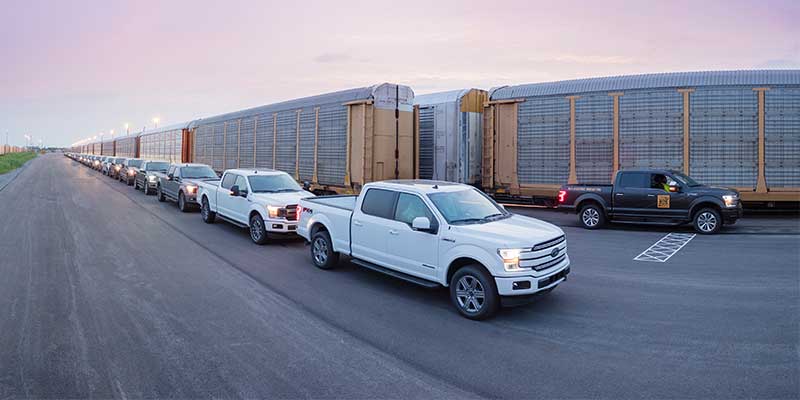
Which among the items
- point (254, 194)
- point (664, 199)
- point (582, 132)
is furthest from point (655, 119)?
point (254, 194)

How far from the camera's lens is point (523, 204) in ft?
63.2

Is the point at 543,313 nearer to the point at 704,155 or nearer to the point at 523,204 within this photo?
the point at 704,155

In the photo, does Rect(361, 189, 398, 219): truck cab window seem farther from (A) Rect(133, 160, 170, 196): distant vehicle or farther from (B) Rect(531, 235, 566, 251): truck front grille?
(A) Rect(133, 160, 170, 196): distant vehicle

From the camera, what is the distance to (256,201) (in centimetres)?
1190

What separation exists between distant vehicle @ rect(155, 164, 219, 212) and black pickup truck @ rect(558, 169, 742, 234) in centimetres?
1213

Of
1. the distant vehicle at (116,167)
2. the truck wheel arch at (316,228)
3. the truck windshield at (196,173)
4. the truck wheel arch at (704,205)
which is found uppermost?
the distant vehicle at (116,167)

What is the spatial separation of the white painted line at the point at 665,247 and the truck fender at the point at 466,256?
17.4 feet

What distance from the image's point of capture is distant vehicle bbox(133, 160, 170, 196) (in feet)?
79.5

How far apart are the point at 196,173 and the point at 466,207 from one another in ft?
45.7

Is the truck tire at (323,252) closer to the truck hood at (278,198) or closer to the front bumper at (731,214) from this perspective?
the truck hood at (278,198)

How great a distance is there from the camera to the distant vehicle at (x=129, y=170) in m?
31.5

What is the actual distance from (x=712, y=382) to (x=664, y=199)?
10.2 metres

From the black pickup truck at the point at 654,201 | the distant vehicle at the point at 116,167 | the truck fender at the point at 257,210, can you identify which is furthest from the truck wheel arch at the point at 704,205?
the distant vehicle at the point at 116,167

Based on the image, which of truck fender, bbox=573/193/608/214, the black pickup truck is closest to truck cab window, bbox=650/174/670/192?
the black pickup truck
